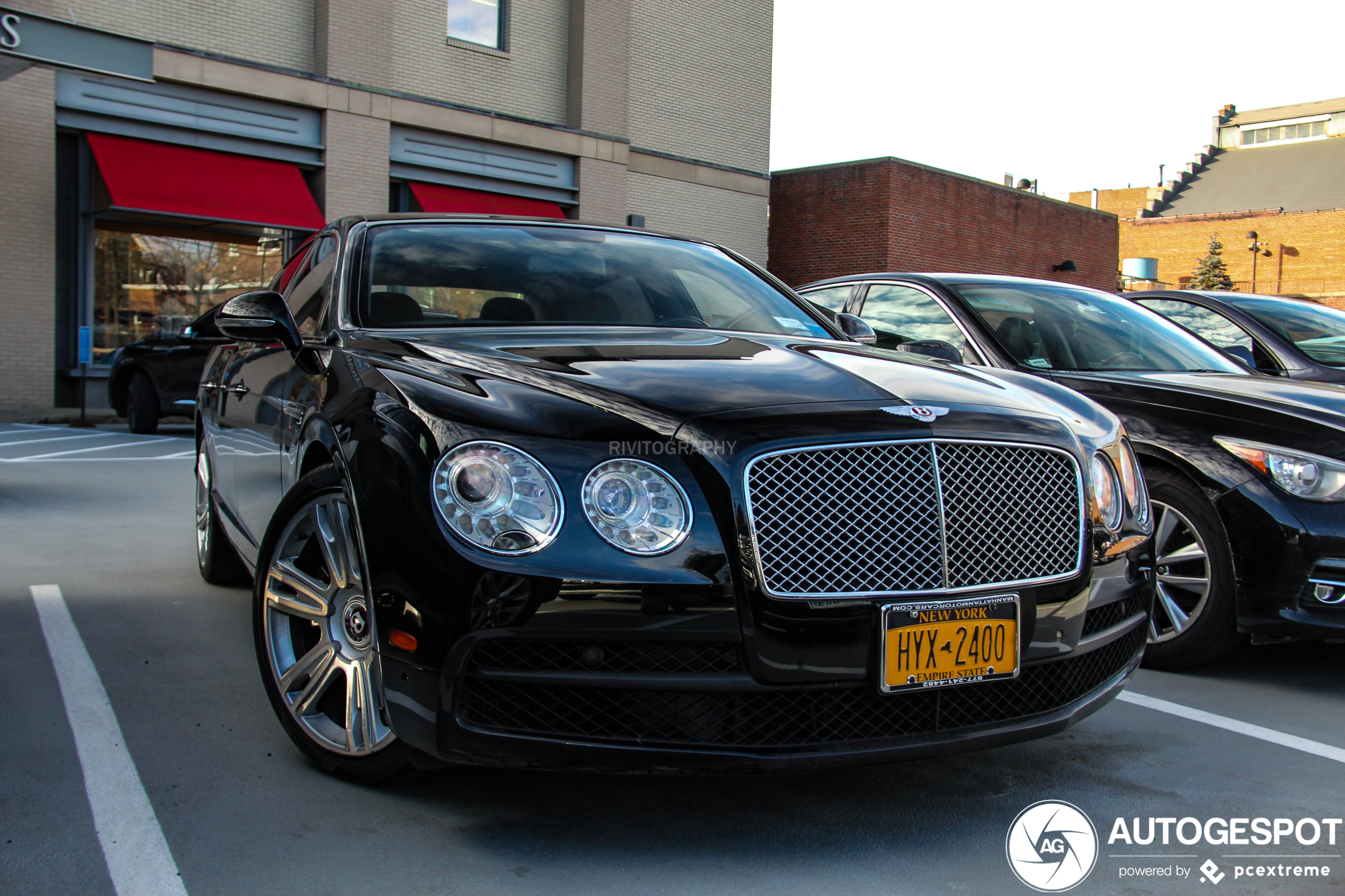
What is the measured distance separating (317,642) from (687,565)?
120cm

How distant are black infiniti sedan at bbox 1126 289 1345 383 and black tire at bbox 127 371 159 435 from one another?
11573 millimetres

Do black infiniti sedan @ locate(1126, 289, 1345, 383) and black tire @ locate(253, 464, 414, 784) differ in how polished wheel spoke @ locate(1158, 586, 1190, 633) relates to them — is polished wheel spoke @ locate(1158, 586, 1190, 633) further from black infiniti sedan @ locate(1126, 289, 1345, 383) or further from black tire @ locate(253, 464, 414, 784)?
black tire @ locate(253, 464, 414, 784)

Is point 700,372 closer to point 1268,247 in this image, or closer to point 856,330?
point 856,330

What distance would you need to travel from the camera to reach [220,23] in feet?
58.2

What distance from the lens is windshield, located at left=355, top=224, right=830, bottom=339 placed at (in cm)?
378

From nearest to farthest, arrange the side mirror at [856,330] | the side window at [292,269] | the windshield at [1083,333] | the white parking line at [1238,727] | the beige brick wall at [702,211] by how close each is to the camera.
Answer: the white parking line at [1238,727] → the side mirror at [856,330] → the side window at [292,269] → the windshield at [1083,333] → the beige brick wall at [702,211]

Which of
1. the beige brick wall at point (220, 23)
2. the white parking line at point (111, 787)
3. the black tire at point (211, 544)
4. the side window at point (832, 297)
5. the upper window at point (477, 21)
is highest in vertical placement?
the upper window at point (477, 21)

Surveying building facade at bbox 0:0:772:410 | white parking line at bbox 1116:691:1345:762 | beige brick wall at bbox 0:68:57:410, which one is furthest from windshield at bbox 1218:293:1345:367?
beige brick wall at bbox 0:68:57:410

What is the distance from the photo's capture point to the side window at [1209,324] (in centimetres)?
695

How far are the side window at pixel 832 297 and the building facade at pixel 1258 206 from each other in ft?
204

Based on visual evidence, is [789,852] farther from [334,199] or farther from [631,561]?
[334,199]

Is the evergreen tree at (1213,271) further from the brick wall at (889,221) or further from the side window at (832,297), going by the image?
the side window at (832,297)

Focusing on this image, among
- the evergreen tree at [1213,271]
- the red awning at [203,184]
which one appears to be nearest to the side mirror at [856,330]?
the red awning at [203,184]

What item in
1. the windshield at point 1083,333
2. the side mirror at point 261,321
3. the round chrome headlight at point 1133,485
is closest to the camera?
the round chrome headlight at point 1133,485
